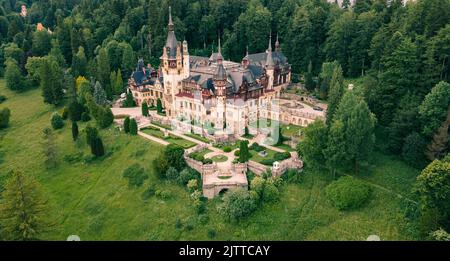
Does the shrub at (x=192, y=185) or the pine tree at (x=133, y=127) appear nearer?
the shrub at (x=192, y=185)

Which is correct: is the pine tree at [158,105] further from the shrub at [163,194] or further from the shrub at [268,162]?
the shrub at [268,162]

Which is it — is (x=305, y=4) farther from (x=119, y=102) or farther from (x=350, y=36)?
(x=119, y=102)

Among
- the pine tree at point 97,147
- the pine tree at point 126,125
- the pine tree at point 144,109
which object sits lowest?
the pine tree at point 97,147

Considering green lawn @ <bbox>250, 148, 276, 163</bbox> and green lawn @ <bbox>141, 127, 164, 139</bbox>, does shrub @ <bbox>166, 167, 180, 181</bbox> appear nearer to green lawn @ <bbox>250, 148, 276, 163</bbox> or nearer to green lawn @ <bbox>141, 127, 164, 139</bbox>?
green lawn @ <bbox>250, 148, 276, 163</bbox>

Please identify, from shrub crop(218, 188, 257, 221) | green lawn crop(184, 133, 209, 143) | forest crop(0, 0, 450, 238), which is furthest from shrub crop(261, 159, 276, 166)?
green lawn crop(184, 133, 209, 143)

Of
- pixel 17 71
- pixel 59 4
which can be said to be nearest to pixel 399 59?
pixel 17 71

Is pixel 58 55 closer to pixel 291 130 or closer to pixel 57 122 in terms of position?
pixel 57 122

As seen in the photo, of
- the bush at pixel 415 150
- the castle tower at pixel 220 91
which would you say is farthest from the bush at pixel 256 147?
the bush at pixel 415 150
